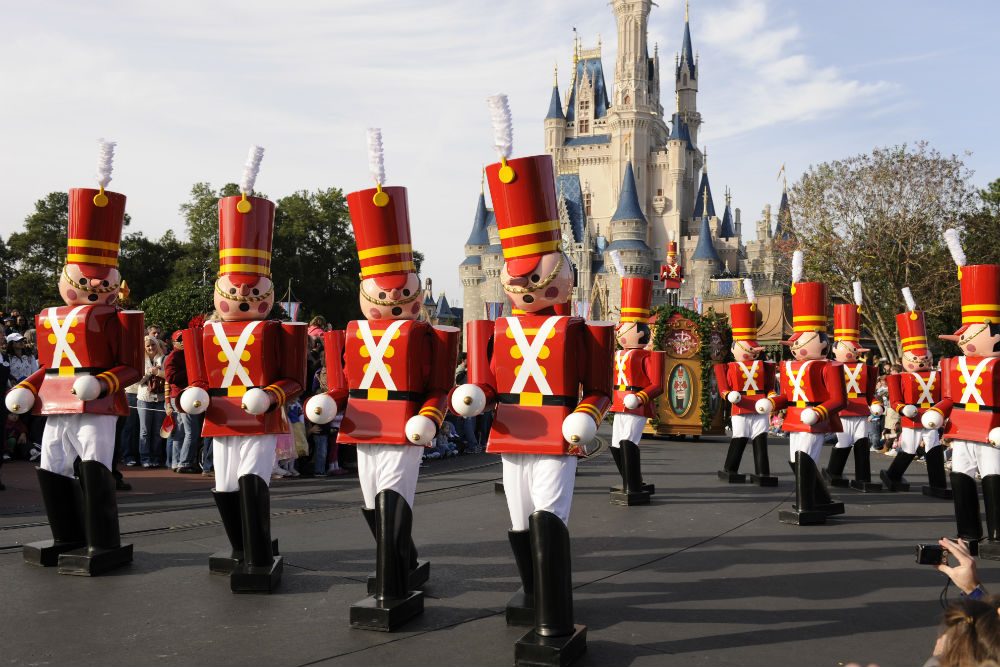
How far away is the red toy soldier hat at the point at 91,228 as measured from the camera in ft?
21.4

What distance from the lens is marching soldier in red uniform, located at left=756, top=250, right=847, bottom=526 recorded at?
8.64m

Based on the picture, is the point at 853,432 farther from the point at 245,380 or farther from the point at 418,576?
the point at 245,380

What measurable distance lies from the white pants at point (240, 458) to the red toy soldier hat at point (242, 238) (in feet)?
3.58

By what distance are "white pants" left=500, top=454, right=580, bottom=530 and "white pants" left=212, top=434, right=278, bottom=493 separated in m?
1.87

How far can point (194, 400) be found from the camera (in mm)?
5855

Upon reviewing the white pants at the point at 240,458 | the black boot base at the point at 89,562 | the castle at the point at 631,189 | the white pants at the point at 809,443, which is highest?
the castle at the point at 631,189

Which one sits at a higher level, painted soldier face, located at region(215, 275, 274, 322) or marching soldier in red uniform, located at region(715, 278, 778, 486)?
painted soldier face, located at region(215, 275, 274, 322)

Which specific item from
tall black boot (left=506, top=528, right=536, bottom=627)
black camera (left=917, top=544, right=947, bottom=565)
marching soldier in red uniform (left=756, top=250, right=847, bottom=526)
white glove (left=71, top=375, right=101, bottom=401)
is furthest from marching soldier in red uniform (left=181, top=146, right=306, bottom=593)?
marching soldier in red uniform (left=756, top=250, right=847, bottom=526)

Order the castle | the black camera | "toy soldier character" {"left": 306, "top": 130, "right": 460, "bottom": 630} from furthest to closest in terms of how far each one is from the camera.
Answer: the castle < "toy soldier character" {"left": 306, "top": 130, "right": 460, "bottom": 630} < the black camera

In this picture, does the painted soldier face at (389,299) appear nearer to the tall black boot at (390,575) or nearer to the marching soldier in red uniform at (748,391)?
the tall black boot at (390,575)

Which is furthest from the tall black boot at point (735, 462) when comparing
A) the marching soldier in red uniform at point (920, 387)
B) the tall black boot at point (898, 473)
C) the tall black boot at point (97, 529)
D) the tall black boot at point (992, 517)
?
the tall black boot at point (97, 529)

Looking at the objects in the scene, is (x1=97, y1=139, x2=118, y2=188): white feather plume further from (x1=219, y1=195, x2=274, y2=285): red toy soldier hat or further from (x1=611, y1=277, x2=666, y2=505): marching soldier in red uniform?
(x1=611, y1=277, x2=666, y2=505): marching soldier in red uniform

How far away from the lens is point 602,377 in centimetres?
500

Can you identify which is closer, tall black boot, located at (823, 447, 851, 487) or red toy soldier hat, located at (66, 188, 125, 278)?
red toy soldier hat, located at (66, 188, 125, 278)
